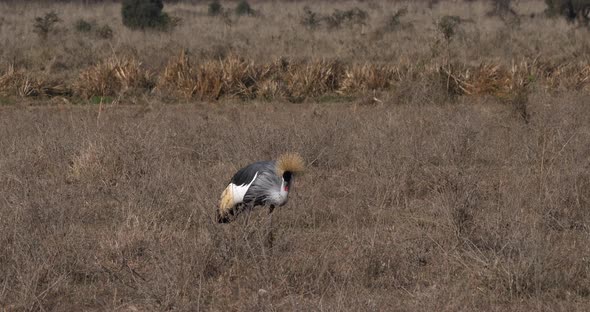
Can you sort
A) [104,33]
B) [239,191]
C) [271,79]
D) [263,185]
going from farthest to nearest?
1. [104,33]
2. [271,79]
3. [239,191]
4. [263,185]

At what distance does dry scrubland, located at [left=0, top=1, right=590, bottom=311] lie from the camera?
4996 mm

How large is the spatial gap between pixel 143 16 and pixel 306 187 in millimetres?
19608

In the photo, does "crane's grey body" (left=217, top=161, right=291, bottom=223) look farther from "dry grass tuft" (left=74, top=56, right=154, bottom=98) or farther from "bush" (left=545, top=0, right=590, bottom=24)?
"bush" (left=545, top=0, right=590, bottom=24)

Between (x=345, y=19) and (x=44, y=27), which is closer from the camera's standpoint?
(x=44, y=27)

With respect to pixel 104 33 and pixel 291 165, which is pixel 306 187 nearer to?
pixel 291 165

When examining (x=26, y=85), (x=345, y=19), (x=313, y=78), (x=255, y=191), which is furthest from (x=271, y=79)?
(x=345, y=19)

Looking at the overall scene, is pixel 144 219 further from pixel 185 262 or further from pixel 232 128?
pixel 232 128

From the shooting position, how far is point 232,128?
9984 mm

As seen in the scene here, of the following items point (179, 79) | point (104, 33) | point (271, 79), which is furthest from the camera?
point (104, 33)

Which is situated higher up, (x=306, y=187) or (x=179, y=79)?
(x=306, y=187)

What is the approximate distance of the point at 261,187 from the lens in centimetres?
560

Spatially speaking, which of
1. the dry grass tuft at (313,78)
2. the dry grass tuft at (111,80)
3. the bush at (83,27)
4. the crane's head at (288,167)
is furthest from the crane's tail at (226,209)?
the bush at (83,27)

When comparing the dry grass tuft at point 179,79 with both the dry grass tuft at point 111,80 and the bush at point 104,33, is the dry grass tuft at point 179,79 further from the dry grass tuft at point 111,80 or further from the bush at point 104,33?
the bush at point 104,33

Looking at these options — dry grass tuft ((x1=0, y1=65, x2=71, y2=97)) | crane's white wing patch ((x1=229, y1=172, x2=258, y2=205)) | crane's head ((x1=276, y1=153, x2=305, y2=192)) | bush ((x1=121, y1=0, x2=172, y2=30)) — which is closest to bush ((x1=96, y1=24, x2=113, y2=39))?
bush ((x1=121, y1=0, x2=172, y2=30))
